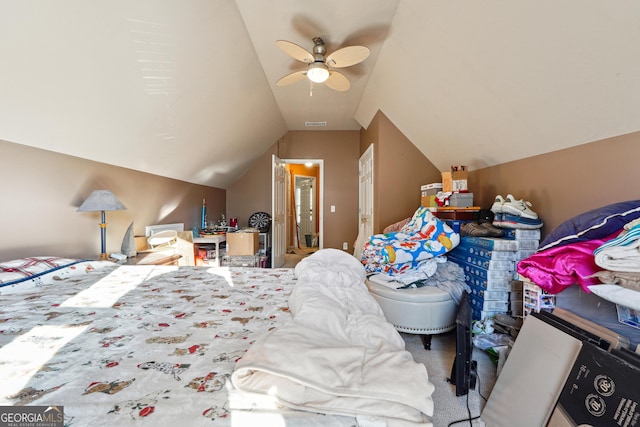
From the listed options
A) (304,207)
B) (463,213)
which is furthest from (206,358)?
(304,207)

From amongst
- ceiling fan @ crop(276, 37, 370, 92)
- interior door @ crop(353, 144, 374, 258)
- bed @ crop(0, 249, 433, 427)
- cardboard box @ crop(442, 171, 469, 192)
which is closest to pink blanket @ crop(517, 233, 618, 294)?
bed @ crop(0, 249, 433, 427)

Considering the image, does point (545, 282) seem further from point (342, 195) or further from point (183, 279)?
point (342, 195)

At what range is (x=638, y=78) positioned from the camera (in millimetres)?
1282

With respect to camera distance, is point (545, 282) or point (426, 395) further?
point (545, 282)

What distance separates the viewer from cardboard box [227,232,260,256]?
13.4 feet

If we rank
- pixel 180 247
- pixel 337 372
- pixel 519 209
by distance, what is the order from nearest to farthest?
pixel 337 372 → pixel 519 209 → pixel 180 247

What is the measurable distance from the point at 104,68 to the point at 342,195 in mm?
4146

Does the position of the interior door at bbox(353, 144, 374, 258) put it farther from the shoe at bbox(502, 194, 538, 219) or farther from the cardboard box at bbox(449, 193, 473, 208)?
the shoe at bbox(502, 194, 538, 219)

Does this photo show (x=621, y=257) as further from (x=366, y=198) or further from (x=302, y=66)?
(x=366, y=198)

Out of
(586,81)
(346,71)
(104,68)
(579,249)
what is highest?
(346,71)

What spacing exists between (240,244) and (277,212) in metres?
0.97

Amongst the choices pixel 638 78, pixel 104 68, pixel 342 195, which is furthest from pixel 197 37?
pixel 342 195

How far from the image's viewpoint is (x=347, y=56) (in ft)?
7.27

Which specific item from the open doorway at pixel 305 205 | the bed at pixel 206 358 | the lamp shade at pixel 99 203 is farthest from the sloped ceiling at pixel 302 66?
the open doorway at pixel 305 205
